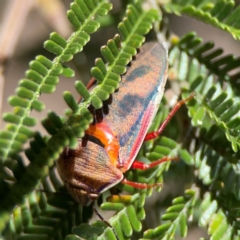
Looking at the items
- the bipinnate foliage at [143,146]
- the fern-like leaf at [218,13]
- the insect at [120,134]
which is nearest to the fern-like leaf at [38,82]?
the bipinnate foliage at [143,146]

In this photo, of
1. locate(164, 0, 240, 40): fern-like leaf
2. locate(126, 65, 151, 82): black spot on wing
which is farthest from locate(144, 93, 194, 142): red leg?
locate(164, 0, 240, 40): fern-like leaf

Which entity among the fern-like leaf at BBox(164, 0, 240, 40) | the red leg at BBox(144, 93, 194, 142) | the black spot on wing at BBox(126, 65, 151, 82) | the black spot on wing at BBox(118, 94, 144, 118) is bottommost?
the red leg at BBox(144, 93, 194, 142)

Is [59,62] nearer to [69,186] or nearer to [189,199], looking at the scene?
[69,186]

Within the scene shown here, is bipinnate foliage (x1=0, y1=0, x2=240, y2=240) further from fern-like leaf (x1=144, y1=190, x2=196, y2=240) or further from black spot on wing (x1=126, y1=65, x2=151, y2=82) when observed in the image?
black spot on wing (x1=126, y1=65, x2=151, y2=82)

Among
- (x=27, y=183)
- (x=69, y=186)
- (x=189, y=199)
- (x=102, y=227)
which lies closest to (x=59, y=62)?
(x=27, y=183)

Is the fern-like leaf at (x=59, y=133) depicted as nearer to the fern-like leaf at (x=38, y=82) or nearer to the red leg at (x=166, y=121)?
the fern-like leaf at (x=38, y=82)

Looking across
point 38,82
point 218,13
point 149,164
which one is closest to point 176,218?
point 149,164
